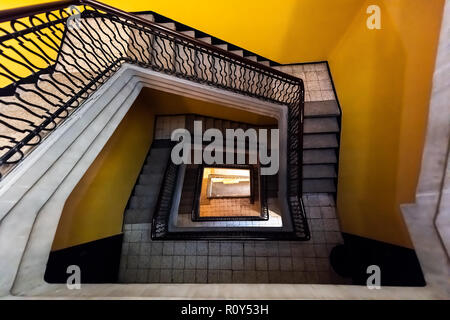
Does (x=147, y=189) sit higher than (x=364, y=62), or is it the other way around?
(x=364, y=62)

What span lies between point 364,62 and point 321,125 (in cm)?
119

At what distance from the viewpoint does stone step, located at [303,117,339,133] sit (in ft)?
12.0

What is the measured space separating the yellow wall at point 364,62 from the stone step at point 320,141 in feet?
0.77

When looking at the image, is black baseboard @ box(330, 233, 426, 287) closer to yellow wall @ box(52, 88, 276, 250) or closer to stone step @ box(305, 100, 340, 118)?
stone step @ box(305, 100, 340, 118)

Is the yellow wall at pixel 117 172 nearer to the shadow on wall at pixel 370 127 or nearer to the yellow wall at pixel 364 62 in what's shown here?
the yellow wall at pixel 364 62

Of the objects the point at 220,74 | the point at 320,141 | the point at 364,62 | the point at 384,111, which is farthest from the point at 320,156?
the point at 220,74

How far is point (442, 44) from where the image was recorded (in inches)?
50.3

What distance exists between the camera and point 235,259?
12.0 feet

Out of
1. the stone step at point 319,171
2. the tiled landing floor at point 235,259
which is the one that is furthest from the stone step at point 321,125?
the tiled landing floor at point 235,259

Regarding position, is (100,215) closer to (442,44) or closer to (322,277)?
(322,277)

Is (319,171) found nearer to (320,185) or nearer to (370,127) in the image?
(320,185)

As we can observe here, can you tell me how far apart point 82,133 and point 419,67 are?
10.9ft

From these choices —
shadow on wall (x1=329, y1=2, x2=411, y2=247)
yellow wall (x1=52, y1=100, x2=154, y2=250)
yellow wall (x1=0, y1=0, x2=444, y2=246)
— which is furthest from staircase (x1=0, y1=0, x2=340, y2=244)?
yellow wall (x1=52, y1=100, x2=154, y2=250)
